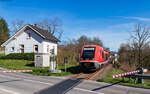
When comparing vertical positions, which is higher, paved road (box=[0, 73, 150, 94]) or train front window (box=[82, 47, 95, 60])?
train front window (box=[82, 47, 95, 60])

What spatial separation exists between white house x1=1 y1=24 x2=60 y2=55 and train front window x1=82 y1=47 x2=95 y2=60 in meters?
14.1

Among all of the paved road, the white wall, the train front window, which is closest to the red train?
the train front window

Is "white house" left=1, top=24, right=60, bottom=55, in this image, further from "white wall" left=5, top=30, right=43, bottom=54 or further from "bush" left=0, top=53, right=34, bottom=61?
"bush" left=0, top=53, right=34, bottom=61

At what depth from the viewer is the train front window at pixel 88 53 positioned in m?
18.2

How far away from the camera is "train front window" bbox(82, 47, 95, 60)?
18.2 meters

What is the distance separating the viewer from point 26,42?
32.8 meters

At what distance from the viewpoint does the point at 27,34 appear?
107 feet

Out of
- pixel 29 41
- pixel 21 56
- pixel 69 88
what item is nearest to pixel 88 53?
pixel 69 88

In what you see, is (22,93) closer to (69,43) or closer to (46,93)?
(46,93)

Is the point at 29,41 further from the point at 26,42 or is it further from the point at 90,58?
the point at 90,58

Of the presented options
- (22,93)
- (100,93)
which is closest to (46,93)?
(22,93)

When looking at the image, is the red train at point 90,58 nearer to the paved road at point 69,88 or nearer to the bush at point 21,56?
the paved road at point 69,88

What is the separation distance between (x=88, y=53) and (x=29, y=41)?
58.5 ft

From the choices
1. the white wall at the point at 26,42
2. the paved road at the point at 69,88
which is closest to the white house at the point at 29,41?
the white wall at the point at 26,42
